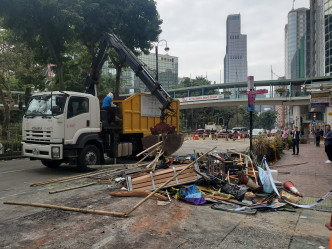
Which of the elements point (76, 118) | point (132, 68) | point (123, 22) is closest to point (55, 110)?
point (76, 118)

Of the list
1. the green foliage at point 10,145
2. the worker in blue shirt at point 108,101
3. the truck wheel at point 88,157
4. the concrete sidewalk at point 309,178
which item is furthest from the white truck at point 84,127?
the green foliage at point 10,145

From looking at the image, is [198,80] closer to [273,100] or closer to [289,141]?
[273,100]

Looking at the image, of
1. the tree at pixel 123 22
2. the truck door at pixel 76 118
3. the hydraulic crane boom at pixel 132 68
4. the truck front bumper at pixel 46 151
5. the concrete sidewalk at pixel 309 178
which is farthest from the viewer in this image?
the tree at pixel 123 22

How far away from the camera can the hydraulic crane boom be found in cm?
1205

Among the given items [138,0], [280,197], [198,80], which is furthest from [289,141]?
[198,80]

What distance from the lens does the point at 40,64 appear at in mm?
18141

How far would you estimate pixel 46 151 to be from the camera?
28.0ft

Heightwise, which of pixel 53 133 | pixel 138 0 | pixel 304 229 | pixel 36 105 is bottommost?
pixel 304 229

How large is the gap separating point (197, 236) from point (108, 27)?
50.0 feet

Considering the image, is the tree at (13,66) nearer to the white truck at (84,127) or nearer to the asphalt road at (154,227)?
the white truck at (84,127)

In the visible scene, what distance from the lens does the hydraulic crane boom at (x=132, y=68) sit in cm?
1205

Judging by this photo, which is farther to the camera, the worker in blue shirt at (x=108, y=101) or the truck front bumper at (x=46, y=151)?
the worker in blue shirt at (x=108, y=101)

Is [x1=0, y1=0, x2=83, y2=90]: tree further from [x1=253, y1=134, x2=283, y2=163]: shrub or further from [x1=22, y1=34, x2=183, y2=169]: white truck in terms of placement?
[x1=253, y1=134, x2=283, y2=163]: shrub

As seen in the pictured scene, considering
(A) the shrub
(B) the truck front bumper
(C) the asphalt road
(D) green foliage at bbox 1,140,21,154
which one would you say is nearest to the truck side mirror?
A: (B) the truck front bumper
